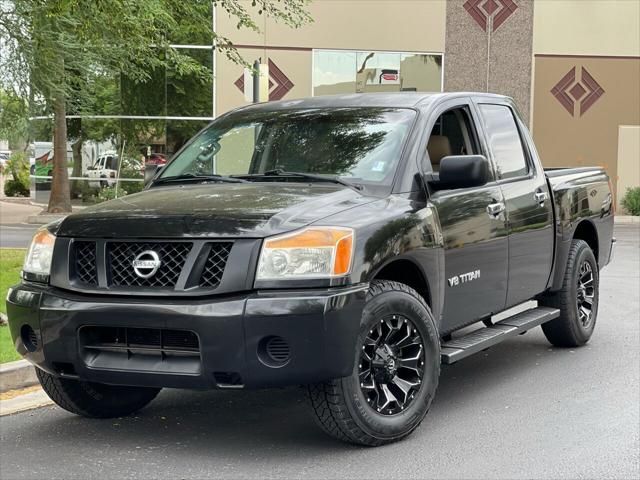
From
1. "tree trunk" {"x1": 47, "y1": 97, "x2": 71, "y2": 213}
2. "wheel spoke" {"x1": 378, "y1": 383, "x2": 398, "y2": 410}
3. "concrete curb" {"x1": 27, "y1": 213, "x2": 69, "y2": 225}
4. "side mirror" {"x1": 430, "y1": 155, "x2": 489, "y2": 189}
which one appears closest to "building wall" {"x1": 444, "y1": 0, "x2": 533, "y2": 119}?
"tree trunk" {"x1": 47, "y1": 97, "x2": 71, "y2": 213}

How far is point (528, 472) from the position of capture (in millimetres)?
4688

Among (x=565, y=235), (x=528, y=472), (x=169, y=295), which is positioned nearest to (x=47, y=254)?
(x=169, y=295)

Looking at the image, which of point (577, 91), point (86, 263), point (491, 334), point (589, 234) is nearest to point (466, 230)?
point (491, 334)

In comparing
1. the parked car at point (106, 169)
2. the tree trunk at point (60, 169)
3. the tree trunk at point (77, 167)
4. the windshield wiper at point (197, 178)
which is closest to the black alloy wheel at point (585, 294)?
the windshield wiper at point (197, 178)

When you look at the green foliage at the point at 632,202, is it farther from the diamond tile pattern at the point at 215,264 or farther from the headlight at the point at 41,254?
the diamond tile pattern at the point at 215,264

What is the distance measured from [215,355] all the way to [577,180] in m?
4.27

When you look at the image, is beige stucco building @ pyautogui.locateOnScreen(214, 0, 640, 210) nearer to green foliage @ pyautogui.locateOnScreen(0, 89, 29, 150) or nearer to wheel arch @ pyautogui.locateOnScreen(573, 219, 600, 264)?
green foliage @ pyautogui.locateOnScreen(0, 89, 29, 150)

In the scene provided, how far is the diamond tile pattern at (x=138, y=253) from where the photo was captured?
15.4ft

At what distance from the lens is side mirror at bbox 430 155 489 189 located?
5.55m

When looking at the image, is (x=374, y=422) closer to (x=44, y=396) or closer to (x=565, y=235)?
(x=44, y=396)

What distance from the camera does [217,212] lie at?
4.84 meters

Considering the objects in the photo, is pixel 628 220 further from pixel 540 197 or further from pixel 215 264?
pixel 215 264

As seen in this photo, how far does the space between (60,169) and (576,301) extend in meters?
19.5

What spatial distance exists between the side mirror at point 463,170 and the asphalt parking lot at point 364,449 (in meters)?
1.41
